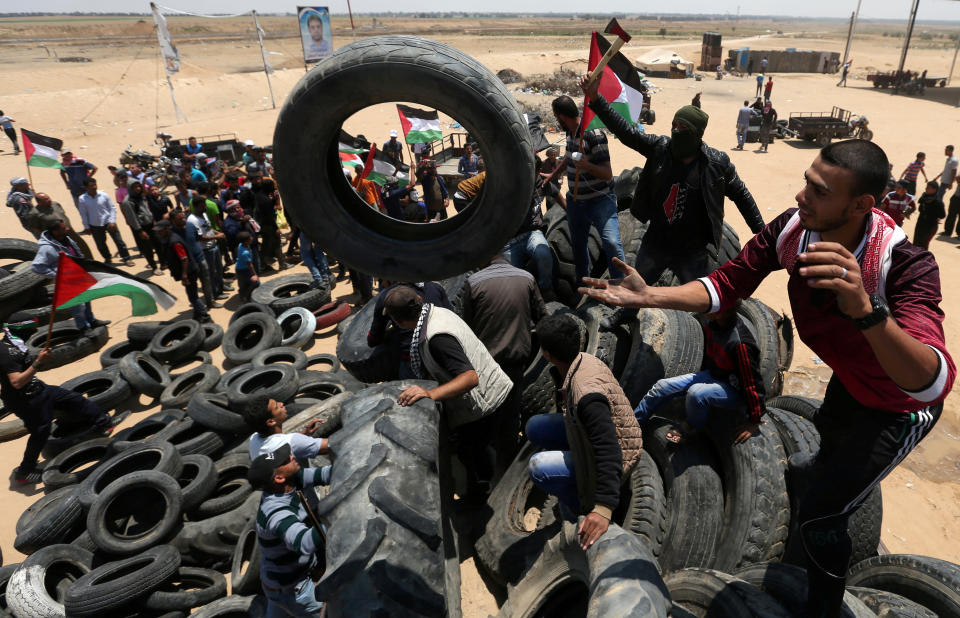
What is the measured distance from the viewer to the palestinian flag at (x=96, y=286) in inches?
205

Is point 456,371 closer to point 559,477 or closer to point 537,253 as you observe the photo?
point 559,477

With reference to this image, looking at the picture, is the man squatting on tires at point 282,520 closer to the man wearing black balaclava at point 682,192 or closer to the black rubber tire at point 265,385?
the black rubber tire at point 265,385

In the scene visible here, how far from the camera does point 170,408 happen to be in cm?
673

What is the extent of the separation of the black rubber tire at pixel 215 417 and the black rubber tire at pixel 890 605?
5.49 m

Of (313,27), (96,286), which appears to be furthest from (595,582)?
(313,27)

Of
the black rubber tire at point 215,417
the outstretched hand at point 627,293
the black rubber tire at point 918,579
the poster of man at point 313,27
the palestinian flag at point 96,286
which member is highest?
the poster of man at point 313,27

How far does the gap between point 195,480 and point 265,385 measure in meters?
1.61

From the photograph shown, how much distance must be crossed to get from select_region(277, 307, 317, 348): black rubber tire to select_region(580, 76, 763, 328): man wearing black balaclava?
5.48 m

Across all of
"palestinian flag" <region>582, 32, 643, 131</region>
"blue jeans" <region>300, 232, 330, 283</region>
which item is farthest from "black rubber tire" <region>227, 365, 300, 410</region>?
"palestinian flag" <region>582, 32, 643, 131</region>

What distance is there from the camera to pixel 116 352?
27.3 ft

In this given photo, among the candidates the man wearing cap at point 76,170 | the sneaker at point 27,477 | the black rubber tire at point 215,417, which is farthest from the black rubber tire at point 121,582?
the man wearing cap at point 76,170

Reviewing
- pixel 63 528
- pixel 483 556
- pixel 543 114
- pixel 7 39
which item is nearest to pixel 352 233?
pixel 483 556

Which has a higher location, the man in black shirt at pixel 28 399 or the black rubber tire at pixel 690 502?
the black rubber tire at pixel 690 502

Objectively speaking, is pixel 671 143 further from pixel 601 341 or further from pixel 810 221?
pixel 810 221
